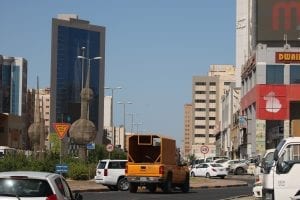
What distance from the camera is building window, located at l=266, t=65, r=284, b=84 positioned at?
9744 centimetres

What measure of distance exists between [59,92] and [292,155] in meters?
112

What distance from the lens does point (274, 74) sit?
97.7m

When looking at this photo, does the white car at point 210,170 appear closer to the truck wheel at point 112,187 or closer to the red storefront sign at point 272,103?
the truck wheel at point 112,187

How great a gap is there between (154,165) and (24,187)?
76.4ft

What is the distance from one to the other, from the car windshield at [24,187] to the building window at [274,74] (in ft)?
285

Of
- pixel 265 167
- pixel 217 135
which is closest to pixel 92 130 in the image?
pixel 265 167

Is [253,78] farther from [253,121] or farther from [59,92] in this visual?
[59,92]

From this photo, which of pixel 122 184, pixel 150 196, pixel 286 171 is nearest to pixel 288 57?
pixel 122 184

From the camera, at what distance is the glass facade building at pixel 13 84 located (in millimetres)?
171500

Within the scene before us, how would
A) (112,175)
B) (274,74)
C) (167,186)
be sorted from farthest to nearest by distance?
(274,74) < (112,175) < (167,186)

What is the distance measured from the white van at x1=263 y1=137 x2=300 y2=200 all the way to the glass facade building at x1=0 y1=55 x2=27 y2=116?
15563 centimetres

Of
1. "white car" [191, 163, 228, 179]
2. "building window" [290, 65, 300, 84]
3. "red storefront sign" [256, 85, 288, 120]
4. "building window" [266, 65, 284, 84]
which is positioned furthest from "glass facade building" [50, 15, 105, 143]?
"white car" [191, 163, 228, 179]

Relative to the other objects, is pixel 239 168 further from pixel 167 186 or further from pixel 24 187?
pixel 24 187

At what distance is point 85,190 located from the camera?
36312mm
